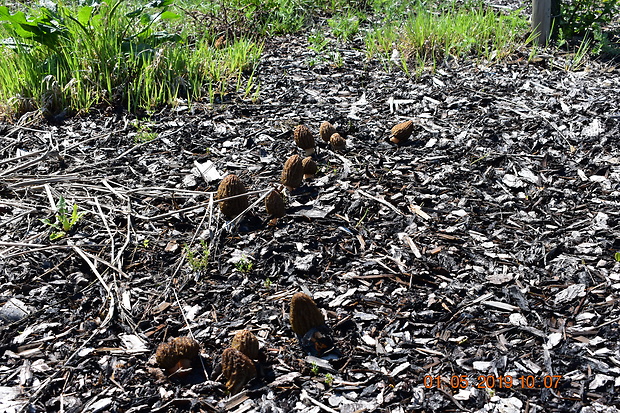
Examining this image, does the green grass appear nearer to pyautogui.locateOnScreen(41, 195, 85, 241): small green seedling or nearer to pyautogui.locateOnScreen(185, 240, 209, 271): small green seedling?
pyautogui.locateOnScreen(41, 195, 85, 241): small green seedling

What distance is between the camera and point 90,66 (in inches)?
183

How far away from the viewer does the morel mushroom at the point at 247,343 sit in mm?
2277

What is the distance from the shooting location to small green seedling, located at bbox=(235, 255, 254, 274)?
9.32 ft

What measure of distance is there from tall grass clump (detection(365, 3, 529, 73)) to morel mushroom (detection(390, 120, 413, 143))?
1.29 metres

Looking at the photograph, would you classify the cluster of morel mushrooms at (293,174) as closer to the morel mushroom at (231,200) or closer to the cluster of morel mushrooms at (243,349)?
the morel mushroom at (231,200)

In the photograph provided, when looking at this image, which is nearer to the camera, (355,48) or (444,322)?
(444,322)

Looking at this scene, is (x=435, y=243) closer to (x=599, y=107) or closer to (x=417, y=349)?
(x=417, y=349)

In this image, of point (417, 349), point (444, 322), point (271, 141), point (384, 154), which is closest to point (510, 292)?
point (444, 322)

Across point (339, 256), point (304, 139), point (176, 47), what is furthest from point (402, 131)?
point (176, 47)

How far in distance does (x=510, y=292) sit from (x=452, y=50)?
332 cm

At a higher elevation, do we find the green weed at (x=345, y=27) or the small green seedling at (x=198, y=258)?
the green weed at (x=345, y=27)

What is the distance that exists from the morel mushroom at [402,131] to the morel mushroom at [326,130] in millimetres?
429

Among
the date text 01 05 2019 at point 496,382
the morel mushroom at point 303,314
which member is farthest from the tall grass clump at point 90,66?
the date text 01 05 2019 at point 496,382

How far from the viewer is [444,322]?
250 cm
